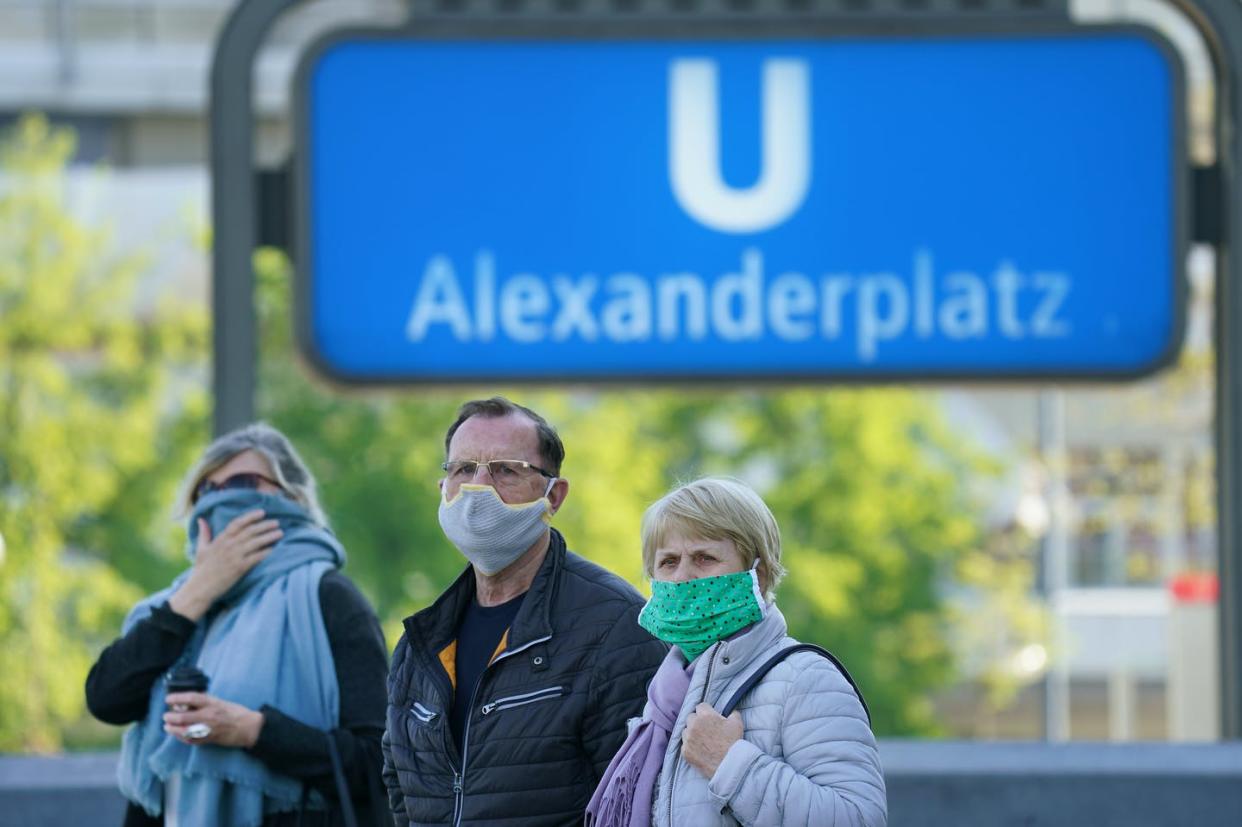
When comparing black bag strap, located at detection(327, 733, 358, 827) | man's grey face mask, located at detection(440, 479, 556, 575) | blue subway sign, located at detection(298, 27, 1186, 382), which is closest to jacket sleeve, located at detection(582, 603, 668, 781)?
man's grey face mask, located at detection(440, 479, 556, 575)

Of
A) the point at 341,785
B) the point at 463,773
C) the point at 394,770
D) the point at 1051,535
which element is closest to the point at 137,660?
the point at 341,785

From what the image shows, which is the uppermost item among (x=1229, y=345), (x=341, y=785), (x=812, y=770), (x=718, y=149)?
(x=718, y=149)

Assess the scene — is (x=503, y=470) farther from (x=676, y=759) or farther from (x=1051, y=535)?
(x=1051, y=535)

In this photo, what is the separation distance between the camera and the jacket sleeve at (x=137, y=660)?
13.5ft

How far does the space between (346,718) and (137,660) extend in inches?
18.8

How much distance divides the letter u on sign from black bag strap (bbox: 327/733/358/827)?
2.21 m

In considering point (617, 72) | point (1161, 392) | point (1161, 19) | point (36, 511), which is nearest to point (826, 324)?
point (617, 72)

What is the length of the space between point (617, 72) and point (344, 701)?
89.5 inches

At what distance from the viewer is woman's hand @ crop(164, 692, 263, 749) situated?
3.92 meters

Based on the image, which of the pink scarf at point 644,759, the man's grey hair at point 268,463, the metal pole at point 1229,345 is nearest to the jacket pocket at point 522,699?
the pink scarf at point 644,759

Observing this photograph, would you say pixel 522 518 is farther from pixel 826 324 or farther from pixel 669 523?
pixel 826 324

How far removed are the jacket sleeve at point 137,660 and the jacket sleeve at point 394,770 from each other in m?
0.69

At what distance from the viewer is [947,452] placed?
2602cm

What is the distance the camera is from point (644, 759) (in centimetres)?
314
